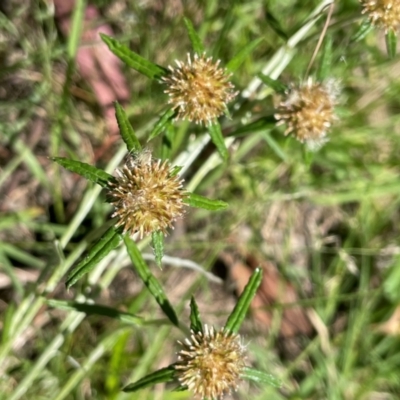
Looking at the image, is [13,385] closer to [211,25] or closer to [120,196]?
[120,196]

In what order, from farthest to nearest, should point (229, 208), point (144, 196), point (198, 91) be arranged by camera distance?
1. point (229, 208)
2. point (198, 91)
3. point (144, 196)

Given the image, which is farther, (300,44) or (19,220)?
(19,220)

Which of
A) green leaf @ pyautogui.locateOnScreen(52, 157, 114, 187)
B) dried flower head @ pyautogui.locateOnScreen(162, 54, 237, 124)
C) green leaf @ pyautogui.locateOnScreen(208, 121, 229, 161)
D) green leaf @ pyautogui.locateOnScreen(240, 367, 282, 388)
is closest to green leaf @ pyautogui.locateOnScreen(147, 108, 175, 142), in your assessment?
dried flower head @ pyautogui.locateOnScreen(162, 54, 237, 124)

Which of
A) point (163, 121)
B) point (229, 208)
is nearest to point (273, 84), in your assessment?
point (163, 121)

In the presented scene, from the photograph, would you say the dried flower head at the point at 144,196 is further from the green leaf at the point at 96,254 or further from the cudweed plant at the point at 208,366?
the cudweed plant at the point at 208,366

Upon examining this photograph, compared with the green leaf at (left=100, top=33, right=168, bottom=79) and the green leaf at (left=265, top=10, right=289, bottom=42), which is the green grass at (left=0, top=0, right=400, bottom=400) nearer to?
the green leaf at (left=265, top=10, right=289, bottom=42)

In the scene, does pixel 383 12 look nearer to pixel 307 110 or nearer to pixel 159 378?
pixel 307 110

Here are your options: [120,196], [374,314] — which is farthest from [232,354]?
[374,314]
